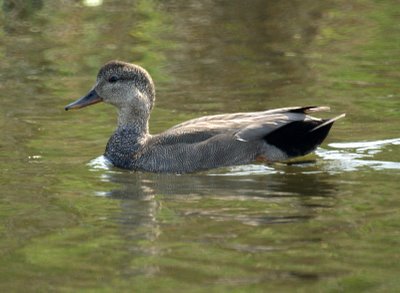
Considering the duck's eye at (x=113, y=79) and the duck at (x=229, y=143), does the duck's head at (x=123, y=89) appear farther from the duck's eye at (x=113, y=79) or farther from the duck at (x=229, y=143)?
the duck at (x=229, y=143)

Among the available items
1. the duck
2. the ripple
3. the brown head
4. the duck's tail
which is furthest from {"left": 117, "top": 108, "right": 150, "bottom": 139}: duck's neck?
the ripple

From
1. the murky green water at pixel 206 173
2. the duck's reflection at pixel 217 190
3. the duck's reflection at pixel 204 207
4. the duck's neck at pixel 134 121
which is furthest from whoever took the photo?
the duck's neck at pixel 134 121

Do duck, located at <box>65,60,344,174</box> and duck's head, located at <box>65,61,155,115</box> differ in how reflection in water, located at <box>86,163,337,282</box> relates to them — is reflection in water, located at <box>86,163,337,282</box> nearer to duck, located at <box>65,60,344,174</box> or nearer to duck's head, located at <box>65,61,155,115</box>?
duck, located at <box>65,60,344,174</box>

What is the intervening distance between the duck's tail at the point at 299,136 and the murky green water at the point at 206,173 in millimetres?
150

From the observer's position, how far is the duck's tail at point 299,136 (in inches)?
457

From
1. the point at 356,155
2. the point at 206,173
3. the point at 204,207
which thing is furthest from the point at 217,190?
the point at 356,155

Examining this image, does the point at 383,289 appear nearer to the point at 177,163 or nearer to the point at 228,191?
the point at 228,191

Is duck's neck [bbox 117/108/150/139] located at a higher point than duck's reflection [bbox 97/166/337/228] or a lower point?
higher

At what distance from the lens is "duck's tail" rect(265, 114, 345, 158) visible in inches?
457

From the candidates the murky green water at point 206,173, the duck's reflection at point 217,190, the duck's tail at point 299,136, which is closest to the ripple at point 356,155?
the murky green water at point 206,173

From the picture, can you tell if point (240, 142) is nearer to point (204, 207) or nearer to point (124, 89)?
point (124, 89)

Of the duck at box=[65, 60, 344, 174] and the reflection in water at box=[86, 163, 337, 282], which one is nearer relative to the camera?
the reflection in water at box=[86, 163, 337, 282]

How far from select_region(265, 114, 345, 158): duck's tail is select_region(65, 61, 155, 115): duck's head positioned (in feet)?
4.65

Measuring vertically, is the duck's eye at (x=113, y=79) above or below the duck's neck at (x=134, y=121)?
above
